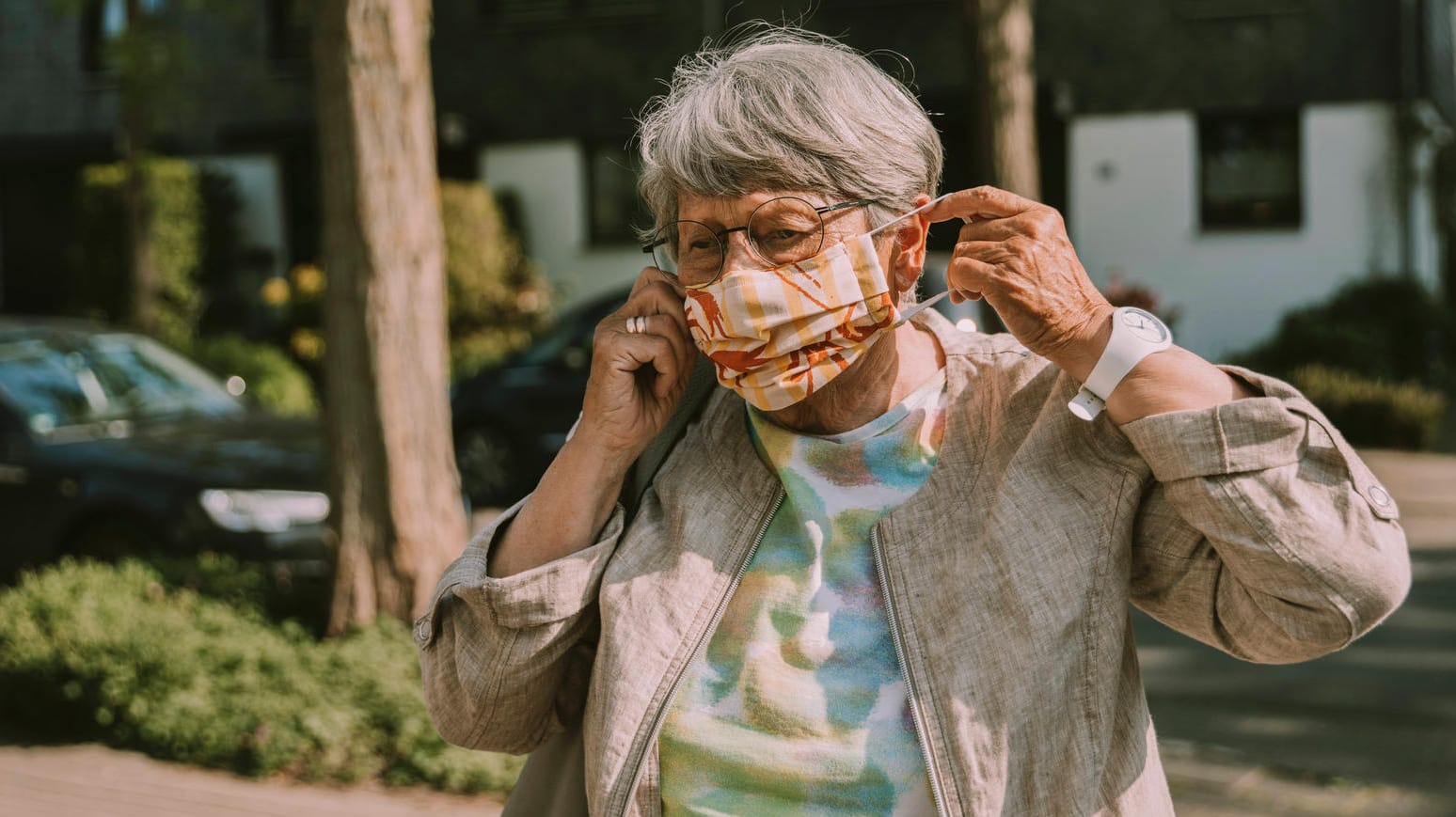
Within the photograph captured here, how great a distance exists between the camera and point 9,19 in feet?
78.9

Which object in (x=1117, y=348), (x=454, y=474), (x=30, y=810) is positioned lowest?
(x=30, y=810)

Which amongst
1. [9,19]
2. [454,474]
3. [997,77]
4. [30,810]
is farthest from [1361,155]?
[9,19]

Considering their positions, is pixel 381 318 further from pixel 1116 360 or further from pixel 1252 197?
pixel 1252 197

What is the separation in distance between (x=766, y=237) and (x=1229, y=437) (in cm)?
70

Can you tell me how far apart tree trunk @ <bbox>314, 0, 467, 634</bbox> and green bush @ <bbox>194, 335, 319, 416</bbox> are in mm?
8656

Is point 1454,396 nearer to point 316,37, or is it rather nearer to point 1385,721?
point 1385,721

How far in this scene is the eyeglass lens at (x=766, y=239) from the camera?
2129 mm

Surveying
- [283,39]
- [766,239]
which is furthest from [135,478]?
[283,39]

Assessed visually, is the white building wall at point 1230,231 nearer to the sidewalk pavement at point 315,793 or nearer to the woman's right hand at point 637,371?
the sidewalk pavement at point 315,793

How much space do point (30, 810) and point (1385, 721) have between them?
5.14 meters

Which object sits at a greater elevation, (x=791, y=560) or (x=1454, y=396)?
(x=791, y=560)

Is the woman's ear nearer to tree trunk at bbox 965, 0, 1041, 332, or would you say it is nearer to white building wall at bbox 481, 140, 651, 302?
tree trunk at bbox 965, 0, 1041, 332

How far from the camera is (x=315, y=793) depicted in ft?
17.1

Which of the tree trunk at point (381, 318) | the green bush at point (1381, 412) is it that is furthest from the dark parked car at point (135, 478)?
the green bush at point (1381, 412)
